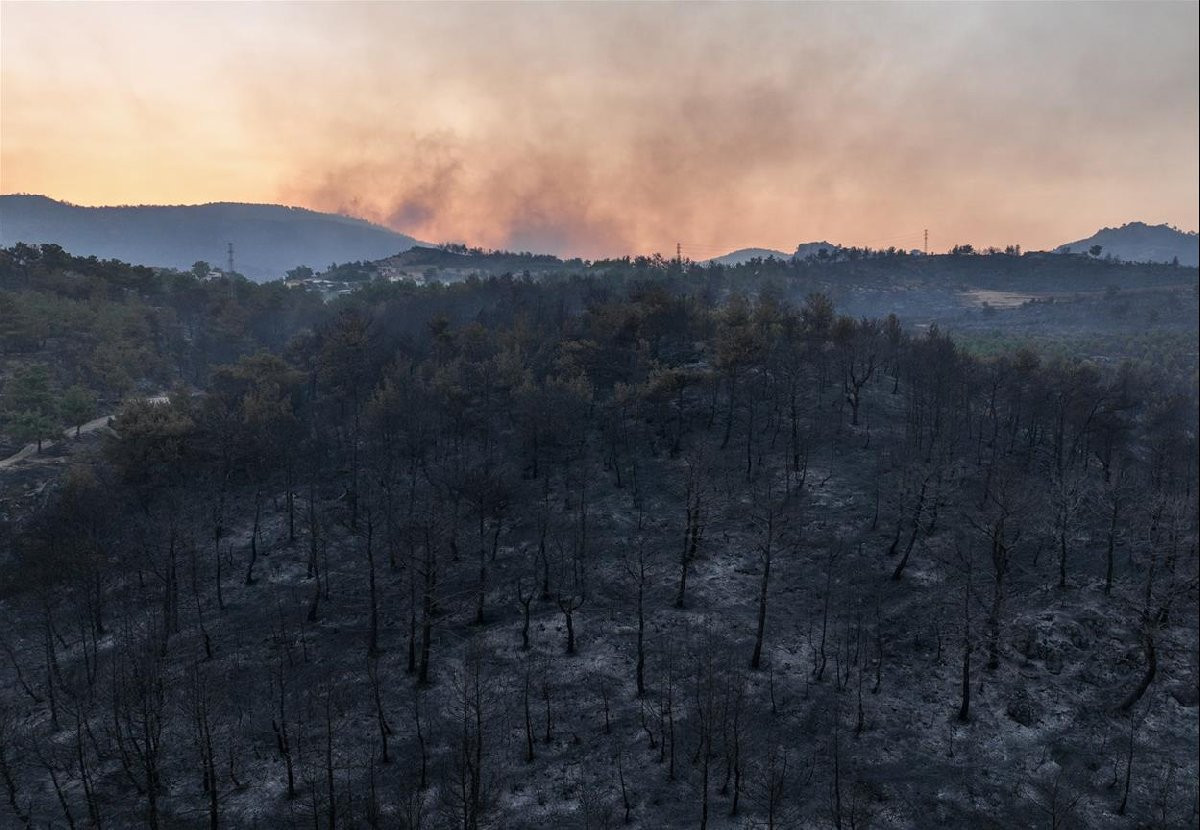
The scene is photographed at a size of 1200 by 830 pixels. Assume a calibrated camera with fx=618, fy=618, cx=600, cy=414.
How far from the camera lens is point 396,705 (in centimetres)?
4209

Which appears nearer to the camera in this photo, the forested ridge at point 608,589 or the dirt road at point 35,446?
the forested ridge at point 608,589

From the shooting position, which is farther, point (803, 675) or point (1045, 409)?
point (1045, 409)

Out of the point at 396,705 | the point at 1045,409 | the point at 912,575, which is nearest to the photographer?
the point at 396,705

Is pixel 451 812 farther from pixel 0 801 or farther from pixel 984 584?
pixel 984 584

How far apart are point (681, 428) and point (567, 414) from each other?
55.0 ft

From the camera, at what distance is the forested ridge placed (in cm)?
3372

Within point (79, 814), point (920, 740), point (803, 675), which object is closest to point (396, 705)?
point (79, 814)

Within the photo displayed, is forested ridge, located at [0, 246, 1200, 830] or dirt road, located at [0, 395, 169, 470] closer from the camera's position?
forested ridge, located at [0, 246, 1200, 830]

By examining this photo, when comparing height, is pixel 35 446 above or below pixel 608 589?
above

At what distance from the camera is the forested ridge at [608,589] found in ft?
111

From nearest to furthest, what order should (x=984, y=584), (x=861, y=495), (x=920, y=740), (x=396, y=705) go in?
(x=920, y=740) → (x=396, y=705) → (x=984, y=584) → (x=861, y=495)

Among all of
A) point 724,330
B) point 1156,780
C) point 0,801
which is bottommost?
point 0,801

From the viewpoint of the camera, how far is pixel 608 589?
2191 inches

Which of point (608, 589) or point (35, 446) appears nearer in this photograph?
point (608, 589)
